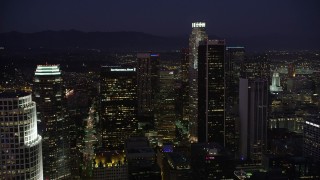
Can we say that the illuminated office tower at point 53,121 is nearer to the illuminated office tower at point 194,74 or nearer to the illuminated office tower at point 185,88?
the illuminated office tower at point 194,74

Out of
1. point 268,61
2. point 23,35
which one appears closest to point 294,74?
point 268,61

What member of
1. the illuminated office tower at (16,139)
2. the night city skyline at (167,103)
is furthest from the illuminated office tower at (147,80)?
the illuminated office tower at (16,139)

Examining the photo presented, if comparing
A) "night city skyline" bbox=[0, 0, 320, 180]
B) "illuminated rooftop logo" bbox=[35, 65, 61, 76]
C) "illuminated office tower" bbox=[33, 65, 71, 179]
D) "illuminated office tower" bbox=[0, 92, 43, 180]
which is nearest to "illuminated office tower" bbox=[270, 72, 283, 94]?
"night city skyline" bbox=[0, 0, 320, 180]

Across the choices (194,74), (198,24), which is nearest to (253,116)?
(194,74)

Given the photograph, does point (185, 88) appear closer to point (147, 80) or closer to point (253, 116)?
point (147, 80)

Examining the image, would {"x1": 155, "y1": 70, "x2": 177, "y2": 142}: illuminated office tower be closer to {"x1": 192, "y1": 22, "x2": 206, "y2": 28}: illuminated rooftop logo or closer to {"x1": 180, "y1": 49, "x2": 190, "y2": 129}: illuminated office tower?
{"x1": 180, "y1": 49, "x2": 190, "y2": 129}: illuminated office tower

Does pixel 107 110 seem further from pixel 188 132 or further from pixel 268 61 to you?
pixel 268 61

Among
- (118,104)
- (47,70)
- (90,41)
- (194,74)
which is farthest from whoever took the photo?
(194,74)
